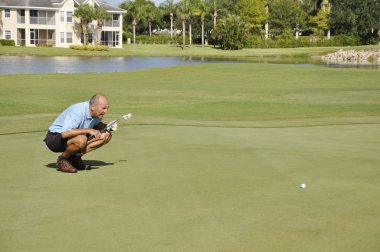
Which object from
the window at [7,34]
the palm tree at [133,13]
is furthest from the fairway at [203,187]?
the palm tree at [133,13]

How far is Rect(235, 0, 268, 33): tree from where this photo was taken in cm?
13912

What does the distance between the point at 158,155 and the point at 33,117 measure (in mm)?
9954

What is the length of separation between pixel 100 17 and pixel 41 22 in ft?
31.3

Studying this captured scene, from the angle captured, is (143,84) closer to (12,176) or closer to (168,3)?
(12,176)

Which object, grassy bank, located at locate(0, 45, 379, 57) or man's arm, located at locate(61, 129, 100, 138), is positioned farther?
grassy bank, located at locate(0, 45, 379, 57)

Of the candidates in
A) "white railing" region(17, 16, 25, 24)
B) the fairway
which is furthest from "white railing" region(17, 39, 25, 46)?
the fairway

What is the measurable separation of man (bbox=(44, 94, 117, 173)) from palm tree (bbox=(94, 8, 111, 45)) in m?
100

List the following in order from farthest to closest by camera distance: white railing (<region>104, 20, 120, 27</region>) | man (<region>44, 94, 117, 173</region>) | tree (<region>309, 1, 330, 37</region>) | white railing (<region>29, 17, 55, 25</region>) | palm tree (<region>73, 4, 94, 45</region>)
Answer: tree (<region>309, 1, 330, 37</region>)
white railing (<region>104, 20, 120, 27</region>)
white railing (<region>29, 17, 55, 25</region>)
palm tree (<region>73, 4, 94, 45</region>)
man (<region>44, 94, 117, 173</region>)

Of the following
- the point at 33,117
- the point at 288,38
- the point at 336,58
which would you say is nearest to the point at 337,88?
the point at 33,117

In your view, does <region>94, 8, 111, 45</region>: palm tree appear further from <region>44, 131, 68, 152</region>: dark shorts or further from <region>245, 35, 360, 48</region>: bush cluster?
<region>44, 131, 68, 152</region>: dark shorts

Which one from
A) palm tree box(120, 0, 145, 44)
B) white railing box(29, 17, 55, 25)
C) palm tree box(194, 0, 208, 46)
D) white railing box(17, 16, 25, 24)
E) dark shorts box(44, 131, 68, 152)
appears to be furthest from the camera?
palm tree box(120, 0, 145, 44)

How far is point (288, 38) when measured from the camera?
450ft

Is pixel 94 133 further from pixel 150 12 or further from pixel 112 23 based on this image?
pixel 150 12

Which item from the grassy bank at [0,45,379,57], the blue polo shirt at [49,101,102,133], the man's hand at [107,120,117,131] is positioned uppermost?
the grassy bank at [0,45,379,57]
